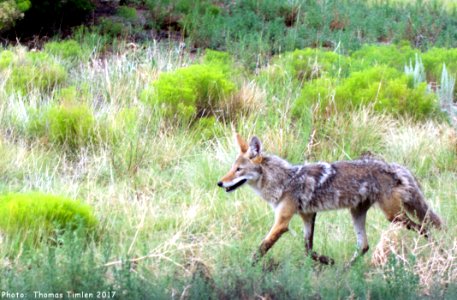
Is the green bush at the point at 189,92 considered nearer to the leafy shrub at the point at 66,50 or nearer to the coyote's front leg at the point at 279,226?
the leafy shrub at the point at 66,50

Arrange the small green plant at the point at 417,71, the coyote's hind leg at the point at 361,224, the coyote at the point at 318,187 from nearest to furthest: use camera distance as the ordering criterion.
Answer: the coyote at the point at 318,187
the coyote's hind leg at the point at 361,224
the small green plant at the point at 417,71

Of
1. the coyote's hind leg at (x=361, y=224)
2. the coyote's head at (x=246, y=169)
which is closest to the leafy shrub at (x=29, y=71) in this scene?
the coyote's head at (x=246, y=169)

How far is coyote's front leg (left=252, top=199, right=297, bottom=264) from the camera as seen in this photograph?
21.5ft

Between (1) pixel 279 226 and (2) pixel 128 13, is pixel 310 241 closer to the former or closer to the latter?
(1) pixel 279 226

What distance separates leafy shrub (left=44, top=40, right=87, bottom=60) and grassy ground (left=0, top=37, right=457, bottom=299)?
33 centimetres

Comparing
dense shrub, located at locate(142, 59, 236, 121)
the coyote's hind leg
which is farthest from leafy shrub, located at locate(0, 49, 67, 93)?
the coyote's hind leg

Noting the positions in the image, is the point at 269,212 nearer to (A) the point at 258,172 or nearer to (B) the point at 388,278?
(A) the point at 258,172

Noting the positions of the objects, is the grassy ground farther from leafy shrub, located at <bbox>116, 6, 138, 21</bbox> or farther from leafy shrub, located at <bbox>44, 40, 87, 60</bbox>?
leafy shrub, located at <bbox>116, 6, 138, 21</bbox>

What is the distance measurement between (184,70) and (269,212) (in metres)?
4.00

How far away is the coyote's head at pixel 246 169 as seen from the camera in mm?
6574

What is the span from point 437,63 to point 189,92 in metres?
4.33

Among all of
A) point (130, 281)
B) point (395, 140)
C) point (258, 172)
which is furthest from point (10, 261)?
point (395, 140)

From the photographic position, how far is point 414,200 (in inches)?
269

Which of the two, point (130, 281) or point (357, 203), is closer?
point (130, 281)
